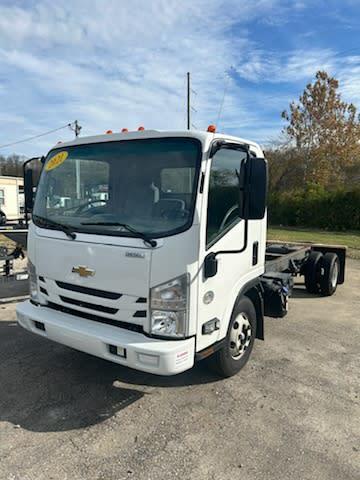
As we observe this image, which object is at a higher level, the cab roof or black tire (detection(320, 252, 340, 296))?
the cab roof

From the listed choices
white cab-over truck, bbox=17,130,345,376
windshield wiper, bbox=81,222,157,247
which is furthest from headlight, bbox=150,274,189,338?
windshield wiper, bbox=81,222,157,247

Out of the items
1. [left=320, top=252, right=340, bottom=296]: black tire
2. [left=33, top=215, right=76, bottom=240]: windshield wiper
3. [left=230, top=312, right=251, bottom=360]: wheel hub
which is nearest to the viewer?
[left=33, top=215, right=76, bottom=240]: windshield wiper

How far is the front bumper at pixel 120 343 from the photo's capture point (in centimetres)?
266

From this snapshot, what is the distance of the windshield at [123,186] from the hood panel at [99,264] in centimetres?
16

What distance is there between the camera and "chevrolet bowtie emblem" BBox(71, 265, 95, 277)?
2986mm

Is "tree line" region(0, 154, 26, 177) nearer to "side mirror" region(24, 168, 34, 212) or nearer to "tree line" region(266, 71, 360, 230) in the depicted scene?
"tree line" region(266, 71, 360, 230)

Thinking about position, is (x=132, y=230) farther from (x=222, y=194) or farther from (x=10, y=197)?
(x=10, y=197)

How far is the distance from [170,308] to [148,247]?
48cm

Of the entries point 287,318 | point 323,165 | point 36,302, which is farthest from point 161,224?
point 323,165

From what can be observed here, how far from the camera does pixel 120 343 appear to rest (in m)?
2.75

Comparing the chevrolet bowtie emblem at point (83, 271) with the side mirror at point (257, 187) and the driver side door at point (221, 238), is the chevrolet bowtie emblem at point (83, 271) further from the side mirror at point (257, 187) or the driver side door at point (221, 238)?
the side mirror at point (257, 187)

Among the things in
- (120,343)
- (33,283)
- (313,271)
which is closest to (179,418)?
(120,343)

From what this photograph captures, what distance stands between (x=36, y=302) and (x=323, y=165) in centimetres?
2612

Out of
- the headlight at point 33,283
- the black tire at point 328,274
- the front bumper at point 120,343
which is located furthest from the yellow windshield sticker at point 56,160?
the black tire at point 328,274
